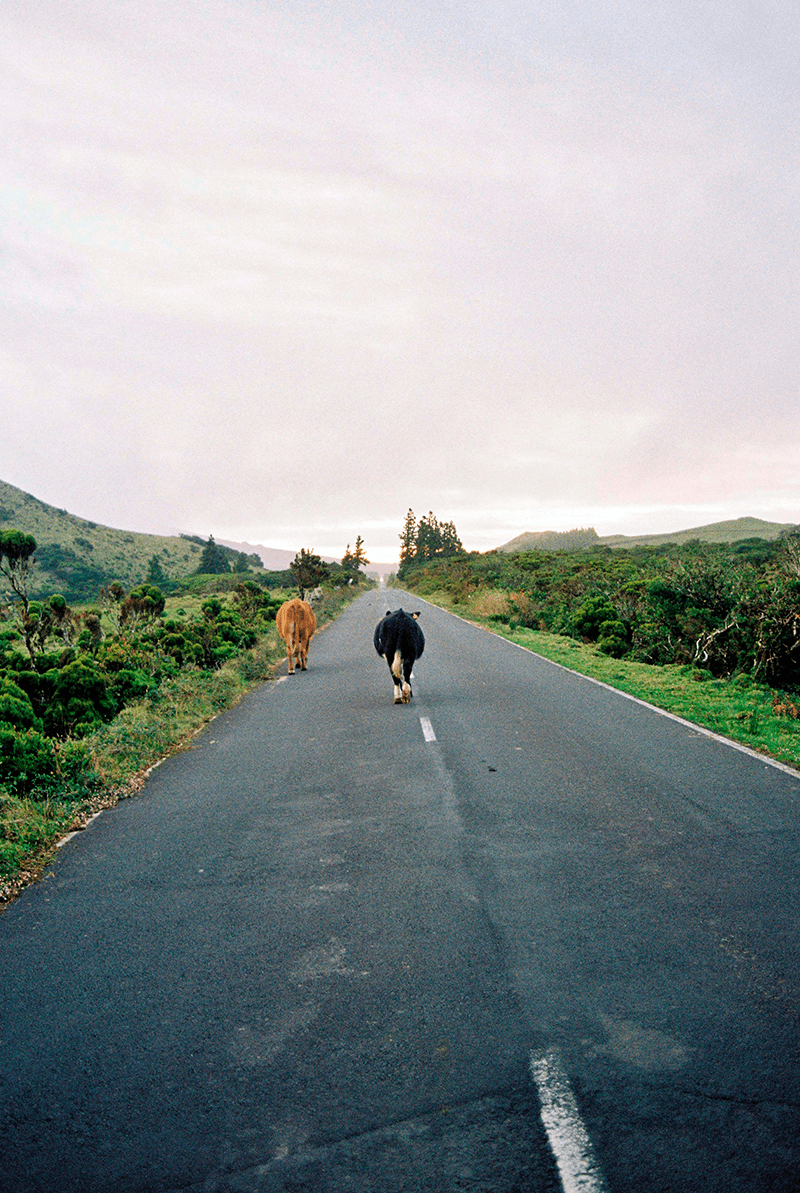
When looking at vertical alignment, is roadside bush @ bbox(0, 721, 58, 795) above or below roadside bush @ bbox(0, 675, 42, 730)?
below

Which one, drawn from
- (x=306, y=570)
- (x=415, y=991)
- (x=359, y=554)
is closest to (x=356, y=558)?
(x=359, y=554)

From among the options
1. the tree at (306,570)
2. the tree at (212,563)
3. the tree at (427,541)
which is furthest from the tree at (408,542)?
the tree at (306,570)

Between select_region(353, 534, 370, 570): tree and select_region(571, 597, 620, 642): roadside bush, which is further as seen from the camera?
select_region(353, 534, 370, 570): tree

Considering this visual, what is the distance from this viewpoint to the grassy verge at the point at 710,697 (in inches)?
369

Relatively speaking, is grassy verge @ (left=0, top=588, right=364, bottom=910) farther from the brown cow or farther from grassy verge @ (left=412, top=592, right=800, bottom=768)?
grassy verge @ (left=412, top=592, right=800, bottom=768)

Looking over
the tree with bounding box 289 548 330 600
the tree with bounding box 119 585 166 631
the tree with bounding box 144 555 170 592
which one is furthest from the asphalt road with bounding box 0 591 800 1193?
the tree with bounding box 144 555 170 592

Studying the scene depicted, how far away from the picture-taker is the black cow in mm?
12172

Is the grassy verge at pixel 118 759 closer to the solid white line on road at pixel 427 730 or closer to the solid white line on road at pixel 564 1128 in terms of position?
the solid white line on road at pixel 427 730

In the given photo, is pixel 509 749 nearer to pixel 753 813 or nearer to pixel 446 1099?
pixel 753 813

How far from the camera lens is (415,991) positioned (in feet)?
12.0

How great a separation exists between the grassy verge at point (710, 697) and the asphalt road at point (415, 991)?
→ 2.10 meters

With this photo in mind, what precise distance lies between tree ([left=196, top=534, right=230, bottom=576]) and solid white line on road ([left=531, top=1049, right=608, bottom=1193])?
4281 inches

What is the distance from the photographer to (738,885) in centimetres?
480

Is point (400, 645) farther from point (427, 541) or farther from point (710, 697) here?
point (427, 541)
